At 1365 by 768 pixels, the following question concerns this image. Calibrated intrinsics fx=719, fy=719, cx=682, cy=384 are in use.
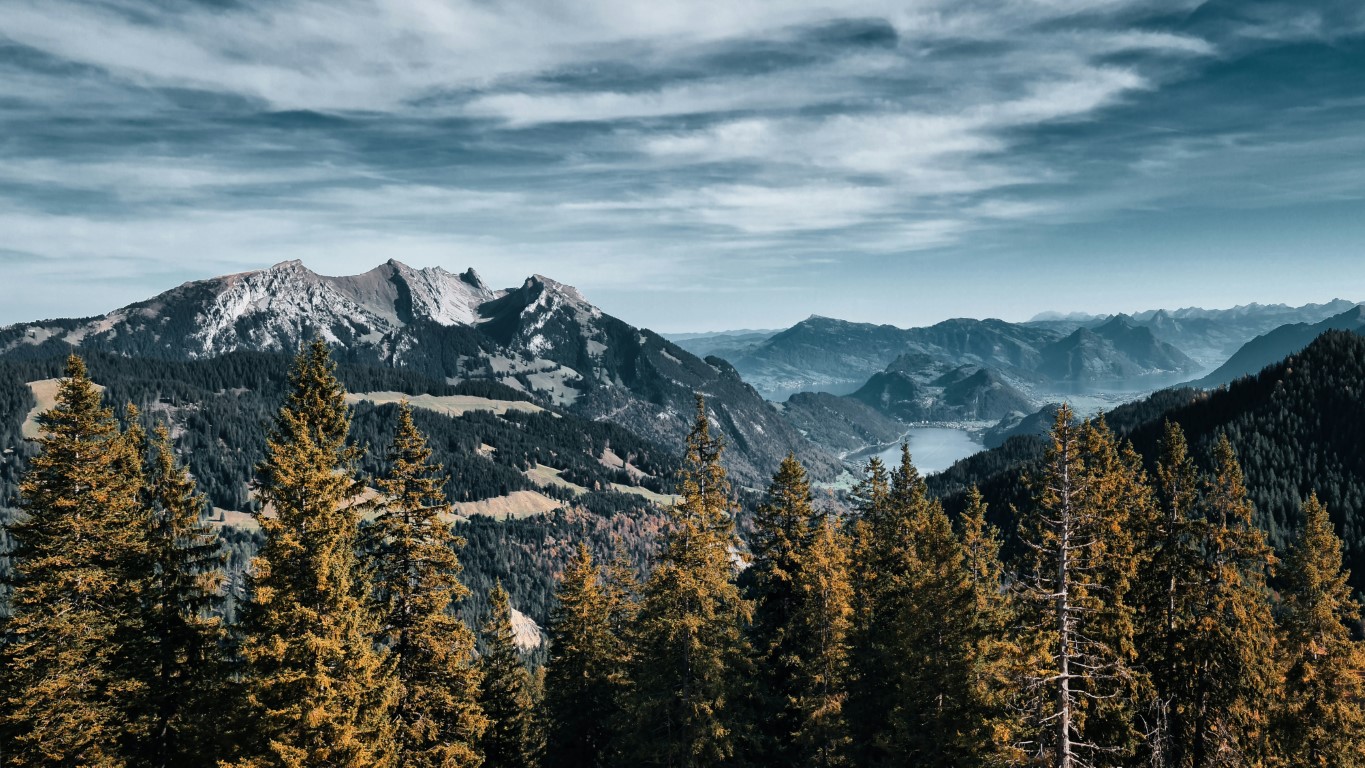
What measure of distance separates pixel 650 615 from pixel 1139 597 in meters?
22.4

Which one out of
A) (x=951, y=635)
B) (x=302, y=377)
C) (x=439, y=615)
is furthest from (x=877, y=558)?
(x=302, y=377)

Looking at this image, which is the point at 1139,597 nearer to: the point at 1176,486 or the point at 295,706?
the point at 1176,486

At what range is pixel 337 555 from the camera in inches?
938

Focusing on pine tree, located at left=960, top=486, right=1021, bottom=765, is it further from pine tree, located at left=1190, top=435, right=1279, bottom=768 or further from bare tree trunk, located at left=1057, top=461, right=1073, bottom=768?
pine tree, located at left=1190, top=435, right=1279, bottom=768

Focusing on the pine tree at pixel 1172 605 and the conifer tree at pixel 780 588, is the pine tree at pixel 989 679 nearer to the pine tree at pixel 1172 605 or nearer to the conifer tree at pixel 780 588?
the pine tree at pixel 1172 605

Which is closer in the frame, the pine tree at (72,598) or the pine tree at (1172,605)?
the pine tree at (72,598)

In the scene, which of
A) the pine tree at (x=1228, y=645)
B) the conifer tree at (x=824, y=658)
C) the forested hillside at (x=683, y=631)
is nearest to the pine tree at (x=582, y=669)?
the forested hillside at (x=683, y=631)

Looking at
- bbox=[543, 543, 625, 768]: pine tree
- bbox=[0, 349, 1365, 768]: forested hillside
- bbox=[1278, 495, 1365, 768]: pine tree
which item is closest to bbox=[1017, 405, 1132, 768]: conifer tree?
bbox=[0, 349, 1365, 768]: forested hillside

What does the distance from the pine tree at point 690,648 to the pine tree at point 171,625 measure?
61.1 ft

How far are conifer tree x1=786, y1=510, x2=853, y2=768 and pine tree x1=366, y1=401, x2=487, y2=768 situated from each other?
15951mm

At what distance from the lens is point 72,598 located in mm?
30078

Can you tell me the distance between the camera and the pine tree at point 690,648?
34.3 m

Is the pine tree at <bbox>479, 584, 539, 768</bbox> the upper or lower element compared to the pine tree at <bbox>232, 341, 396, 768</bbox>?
lower

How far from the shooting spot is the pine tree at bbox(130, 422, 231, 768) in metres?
31.0
